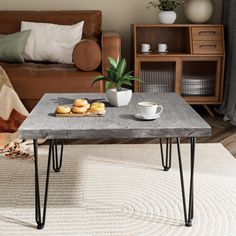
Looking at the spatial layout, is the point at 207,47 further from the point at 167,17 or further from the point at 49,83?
the point at 49,83

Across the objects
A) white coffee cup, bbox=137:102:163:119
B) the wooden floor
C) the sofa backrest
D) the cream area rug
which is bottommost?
the wooden floor

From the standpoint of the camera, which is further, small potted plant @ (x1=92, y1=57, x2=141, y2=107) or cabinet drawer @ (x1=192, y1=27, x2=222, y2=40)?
cabinet drawer @ (x1=192, y1=27, x2=222, y2=40)

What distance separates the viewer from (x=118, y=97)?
199 centimetres

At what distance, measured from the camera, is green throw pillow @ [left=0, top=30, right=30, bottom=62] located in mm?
3301

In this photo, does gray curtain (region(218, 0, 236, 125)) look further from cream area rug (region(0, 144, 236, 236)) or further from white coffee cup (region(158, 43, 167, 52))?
cream area rug (region(0, 144, 236, 236))

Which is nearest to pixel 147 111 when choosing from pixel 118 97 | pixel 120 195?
pixel 118 97

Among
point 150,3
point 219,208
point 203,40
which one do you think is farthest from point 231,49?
point 219,208

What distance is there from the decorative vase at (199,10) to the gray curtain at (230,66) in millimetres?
152

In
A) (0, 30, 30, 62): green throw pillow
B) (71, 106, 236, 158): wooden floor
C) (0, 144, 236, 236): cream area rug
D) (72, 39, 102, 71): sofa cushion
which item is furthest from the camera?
(0, 30, 30, 62): green throw pillow

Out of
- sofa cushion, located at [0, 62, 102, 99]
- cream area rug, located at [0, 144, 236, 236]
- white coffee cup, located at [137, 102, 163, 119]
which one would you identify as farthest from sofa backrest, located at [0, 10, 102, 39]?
white coffee cup, located at [137, 102, 163, 119]

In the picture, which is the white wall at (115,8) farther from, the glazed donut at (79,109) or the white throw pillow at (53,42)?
the glazed donut at (79,109)

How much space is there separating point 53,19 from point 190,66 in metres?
1.25

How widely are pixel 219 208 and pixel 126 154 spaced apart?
0.84m

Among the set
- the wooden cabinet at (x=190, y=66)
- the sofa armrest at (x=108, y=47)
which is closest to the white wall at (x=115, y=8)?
the wooden cabinet at (x=190, y=66)
